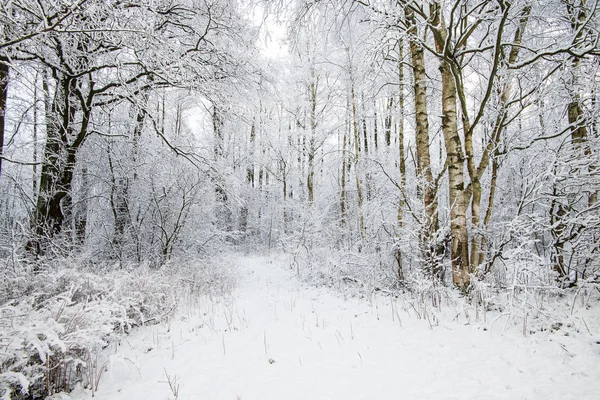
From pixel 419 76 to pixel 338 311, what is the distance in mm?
4409

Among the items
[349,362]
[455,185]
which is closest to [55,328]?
[349,362]

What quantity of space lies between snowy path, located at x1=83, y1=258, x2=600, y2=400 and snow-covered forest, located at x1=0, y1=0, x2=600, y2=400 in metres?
0.02

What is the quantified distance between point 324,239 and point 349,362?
710 cm

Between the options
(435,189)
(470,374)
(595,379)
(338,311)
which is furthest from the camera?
(435,189)

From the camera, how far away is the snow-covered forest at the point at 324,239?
7.72 ft

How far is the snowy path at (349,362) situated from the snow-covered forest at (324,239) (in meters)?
0.02

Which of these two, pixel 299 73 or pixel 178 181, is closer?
pixel 178 181

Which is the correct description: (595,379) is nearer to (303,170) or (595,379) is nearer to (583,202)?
(583,202)

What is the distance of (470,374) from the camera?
2182 millimetres

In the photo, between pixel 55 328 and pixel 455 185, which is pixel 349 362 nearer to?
pixel 55 328

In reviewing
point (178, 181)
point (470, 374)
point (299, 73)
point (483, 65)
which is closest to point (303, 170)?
point (299, 73)

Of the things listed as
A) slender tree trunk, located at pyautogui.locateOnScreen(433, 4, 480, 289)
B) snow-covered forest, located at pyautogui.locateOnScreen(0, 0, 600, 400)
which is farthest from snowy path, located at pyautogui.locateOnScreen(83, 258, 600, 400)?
slender tree trunk, located at pyautogui.locateOnScreen(433, 4, 480, 289)

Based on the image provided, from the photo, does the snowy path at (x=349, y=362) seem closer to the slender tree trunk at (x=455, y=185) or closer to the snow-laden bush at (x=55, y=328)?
the snow-laden bush at (x=55, y=328)

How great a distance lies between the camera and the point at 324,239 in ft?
31.8
